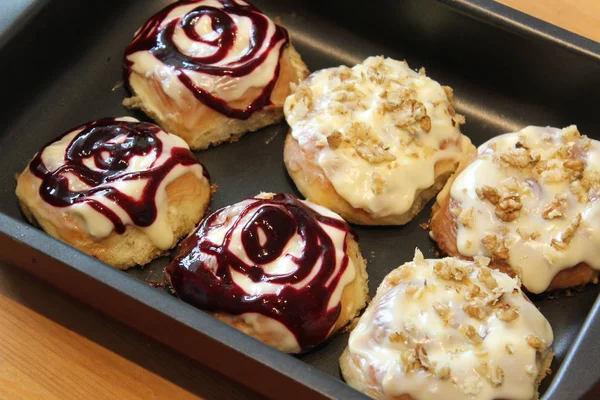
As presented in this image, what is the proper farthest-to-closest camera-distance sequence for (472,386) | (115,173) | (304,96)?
(304,96)
(115,173)
(472,386)

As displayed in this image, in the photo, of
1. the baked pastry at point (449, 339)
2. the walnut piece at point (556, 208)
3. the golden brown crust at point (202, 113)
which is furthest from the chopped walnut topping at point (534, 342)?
the golden brown crust at point (202, 113)

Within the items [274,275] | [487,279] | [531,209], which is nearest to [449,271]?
[487,279]

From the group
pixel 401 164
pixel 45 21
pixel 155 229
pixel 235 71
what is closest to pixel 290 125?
pixel 235 71

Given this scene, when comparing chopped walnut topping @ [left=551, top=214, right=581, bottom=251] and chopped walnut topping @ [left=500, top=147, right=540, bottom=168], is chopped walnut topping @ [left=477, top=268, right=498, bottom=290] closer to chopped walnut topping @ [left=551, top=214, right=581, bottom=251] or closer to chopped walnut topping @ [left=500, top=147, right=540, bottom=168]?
chopped walnut topping @ [left=551, top=214, right=581, bottom=251]

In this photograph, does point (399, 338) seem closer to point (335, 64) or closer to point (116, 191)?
point (116, 191)

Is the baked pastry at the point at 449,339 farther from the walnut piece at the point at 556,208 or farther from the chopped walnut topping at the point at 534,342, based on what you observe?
the walnut piece at the point at 556,208

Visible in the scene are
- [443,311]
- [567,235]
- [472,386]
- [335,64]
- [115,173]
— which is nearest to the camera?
[472,386]
